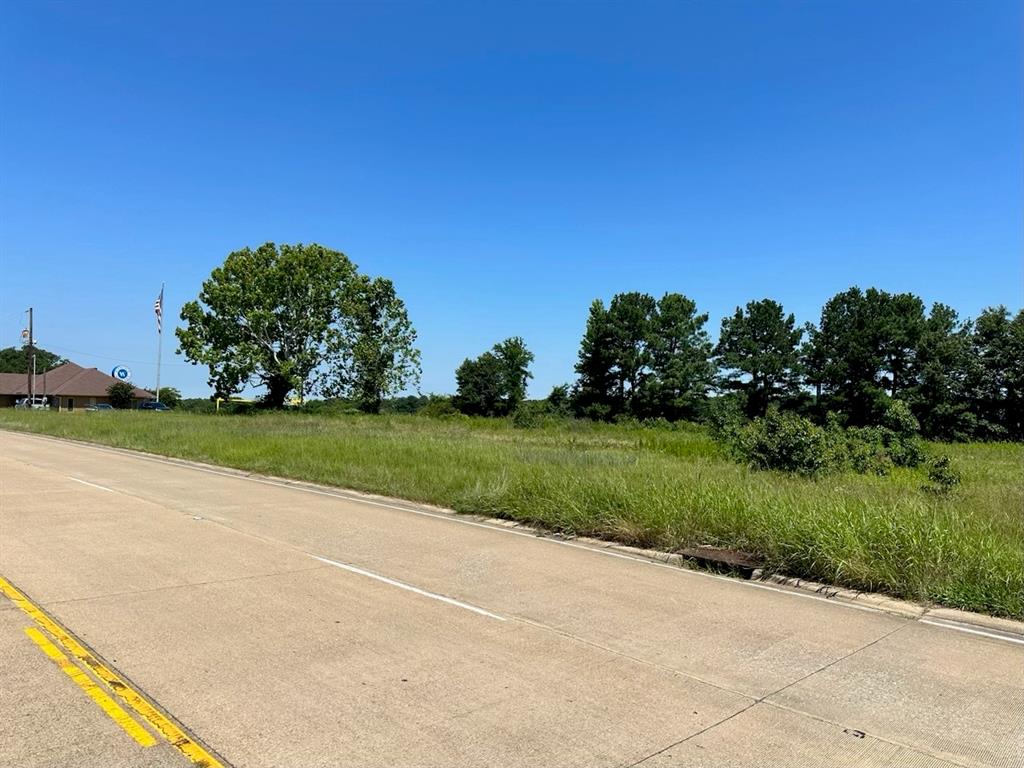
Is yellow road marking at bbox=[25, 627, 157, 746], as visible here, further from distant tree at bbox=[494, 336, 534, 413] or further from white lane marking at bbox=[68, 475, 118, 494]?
distant tree at bbox=[494, 336, 534, 413]

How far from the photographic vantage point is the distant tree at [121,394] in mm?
81250

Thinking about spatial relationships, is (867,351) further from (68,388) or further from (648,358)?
(68,388)

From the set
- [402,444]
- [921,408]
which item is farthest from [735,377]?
[402,444]

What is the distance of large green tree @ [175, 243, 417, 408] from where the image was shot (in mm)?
55406

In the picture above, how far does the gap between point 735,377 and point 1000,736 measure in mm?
69733

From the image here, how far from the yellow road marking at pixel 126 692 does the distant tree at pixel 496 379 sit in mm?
83645

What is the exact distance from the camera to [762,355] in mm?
69188


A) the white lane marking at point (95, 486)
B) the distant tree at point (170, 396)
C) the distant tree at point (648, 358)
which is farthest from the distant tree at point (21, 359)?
the white lane marking at point (95, 486)

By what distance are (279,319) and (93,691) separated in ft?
180

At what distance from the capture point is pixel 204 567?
807 centimetres

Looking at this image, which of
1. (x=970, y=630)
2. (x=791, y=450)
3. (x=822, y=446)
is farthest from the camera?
(x=822, y=446)

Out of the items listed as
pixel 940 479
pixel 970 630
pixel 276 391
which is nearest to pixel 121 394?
pixel 276 391

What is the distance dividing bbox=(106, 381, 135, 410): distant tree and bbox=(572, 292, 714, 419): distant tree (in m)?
51.7

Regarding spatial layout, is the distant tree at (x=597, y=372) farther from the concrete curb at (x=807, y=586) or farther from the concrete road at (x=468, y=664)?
the concrete road at (x=468, y=664)
